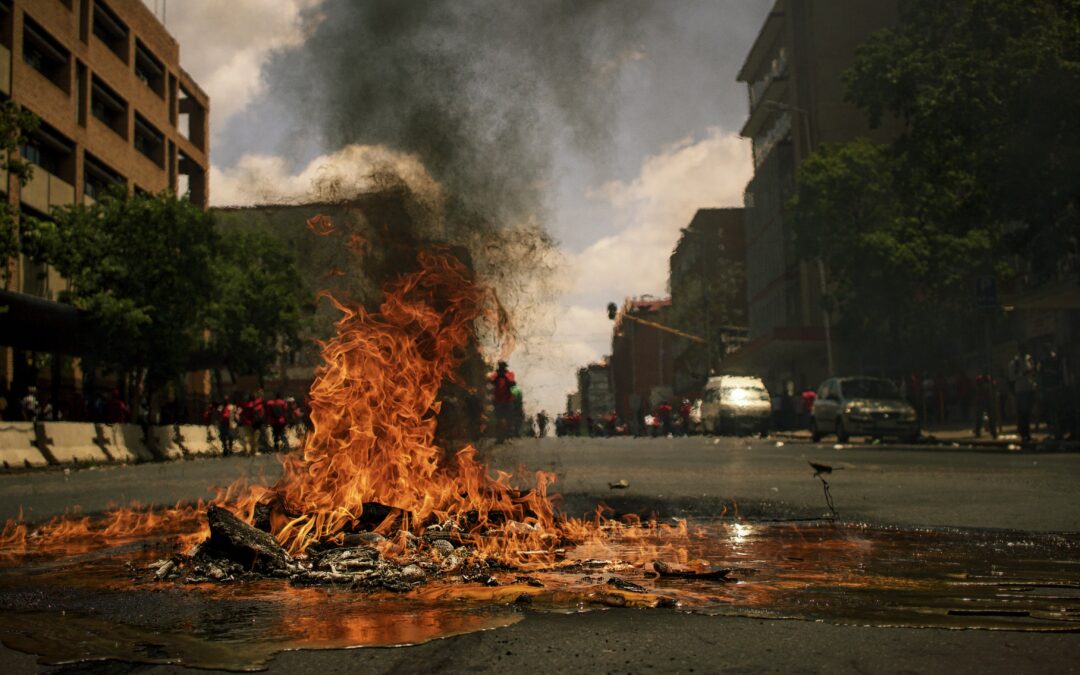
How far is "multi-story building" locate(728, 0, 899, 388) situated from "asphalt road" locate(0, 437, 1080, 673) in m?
36.7

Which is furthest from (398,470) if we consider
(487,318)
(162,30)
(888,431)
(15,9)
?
(162,30)

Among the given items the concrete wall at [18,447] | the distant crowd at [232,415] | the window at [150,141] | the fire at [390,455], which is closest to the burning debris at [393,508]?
the fire at [390,455]

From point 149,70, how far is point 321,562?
171ft

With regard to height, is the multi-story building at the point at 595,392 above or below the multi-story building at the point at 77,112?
below

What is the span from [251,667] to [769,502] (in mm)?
8003

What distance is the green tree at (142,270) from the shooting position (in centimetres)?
3381

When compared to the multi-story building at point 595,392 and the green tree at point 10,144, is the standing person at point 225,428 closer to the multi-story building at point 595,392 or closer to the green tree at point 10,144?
the green tree at point 10,144

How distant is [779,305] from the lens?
7119 cm

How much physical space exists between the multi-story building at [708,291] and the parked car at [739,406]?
18523mm

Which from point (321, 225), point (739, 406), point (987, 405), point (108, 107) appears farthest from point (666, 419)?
point (321, 225)

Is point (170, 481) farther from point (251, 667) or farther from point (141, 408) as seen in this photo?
point (141, 408)

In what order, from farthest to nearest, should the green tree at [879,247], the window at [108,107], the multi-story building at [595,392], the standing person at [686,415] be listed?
the multi-story building at [595,392], the standing person at [686,415], the window at [108,107], the green tree at [879,247]

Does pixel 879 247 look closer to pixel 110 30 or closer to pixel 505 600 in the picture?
pixel 110 30

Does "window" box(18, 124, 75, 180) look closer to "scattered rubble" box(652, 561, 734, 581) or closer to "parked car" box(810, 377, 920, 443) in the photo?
"parked car" box(810, 377, 920, 443)
